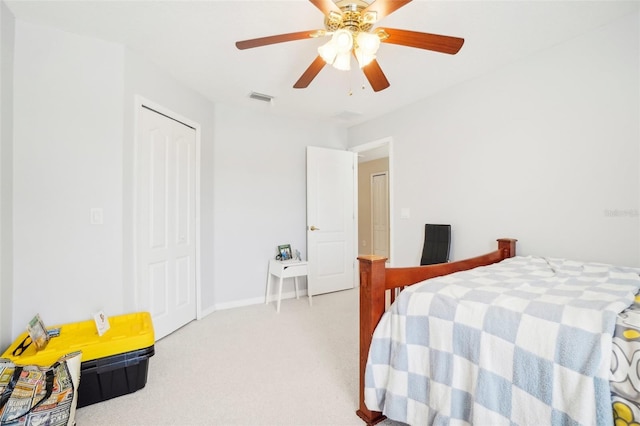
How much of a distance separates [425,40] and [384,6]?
310mm

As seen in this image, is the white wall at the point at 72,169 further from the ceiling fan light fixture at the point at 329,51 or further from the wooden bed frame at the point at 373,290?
the wooden bed frame at the point at 373,290

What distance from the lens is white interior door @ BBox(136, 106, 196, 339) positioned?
91.7 inches

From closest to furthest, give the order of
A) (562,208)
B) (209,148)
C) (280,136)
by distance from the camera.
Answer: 1. (562,208)
2. (209,148)
3. (280,136)

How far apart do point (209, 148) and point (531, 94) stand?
9.93ft

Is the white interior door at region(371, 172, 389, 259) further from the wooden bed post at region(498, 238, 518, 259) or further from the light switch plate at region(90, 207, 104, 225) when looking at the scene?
the light switch plate at region(90, 207, 104, 225)

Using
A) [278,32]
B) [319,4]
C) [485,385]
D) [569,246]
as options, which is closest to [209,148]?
[278,32]

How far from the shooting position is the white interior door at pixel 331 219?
3793 mm

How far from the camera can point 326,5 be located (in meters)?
1.39

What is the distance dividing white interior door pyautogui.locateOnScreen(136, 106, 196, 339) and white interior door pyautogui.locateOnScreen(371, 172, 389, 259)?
12.9ft

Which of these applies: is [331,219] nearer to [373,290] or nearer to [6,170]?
[373,290]

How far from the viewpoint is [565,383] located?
91 centimetres

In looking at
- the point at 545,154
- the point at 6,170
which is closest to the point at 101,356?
the point at 6,170

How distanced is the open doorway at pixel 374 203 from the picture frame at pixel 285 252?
276 centimetres

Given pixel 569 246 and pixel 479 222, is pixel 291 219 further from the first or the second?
pixel 569 246
